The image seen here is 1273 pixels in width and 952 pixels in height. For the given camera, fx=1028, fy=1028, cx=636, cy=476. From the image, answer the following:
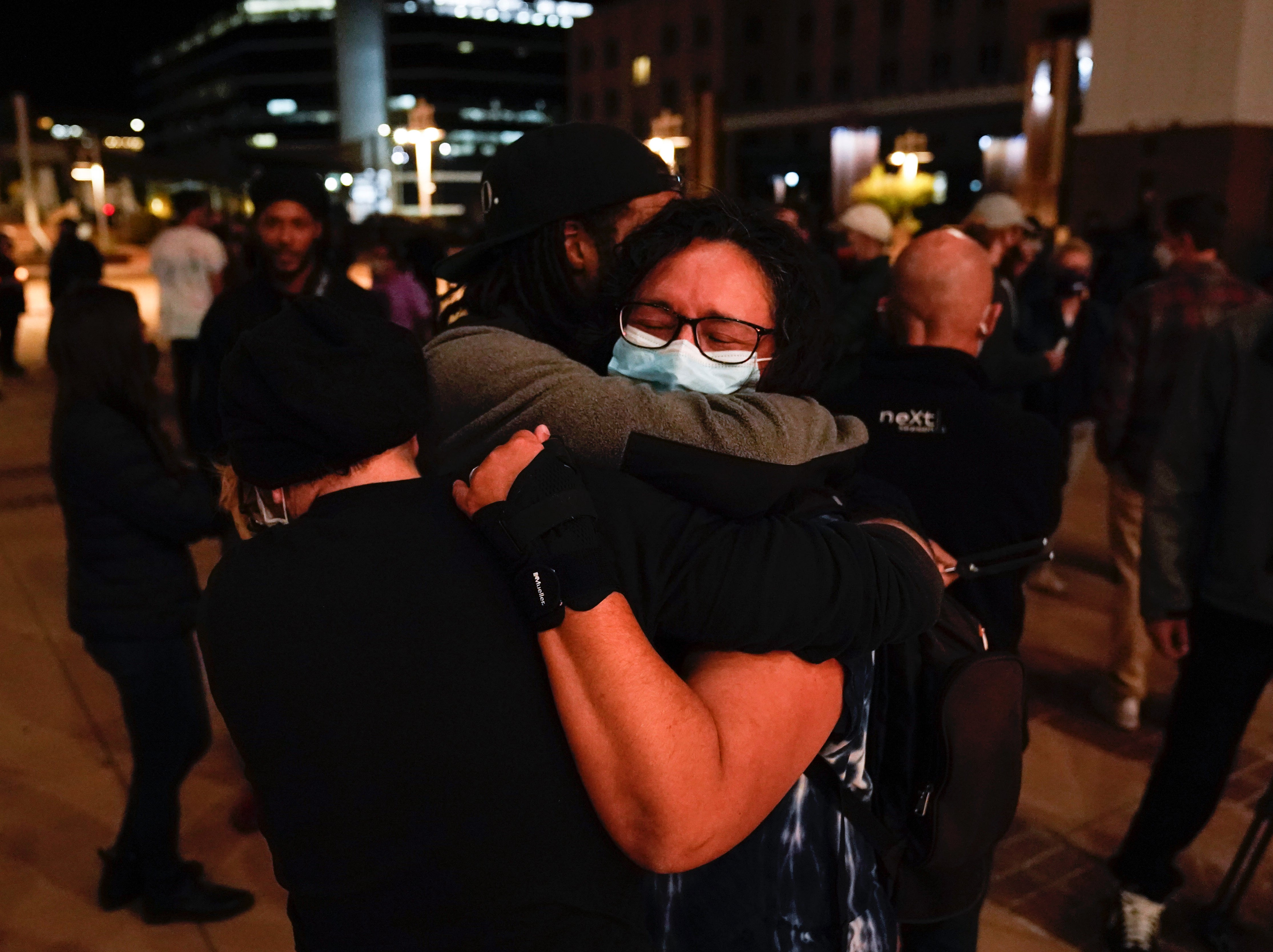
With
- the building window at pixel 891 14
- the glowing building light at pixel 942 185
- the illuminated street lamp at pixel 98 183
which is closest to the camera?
the illuminated street lamp at pixel 98 183

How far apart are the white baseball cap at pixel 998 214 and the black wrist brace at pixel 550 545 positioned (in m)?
6.31

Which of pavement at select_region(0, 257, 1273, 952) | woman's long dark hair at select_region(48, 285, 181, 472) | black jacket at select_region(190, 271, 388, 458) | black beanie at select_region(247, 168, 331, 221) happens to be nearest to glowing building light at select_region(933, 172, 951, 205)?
pavement at select_region(0, 257, 1273, 952)

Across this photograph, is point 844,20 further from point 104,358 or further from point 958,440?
point 104,358

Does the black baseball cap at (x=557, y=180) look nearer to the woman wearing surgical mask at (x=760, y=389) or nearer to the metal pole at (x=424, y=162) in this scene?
the woman wearing surgical mask at (x=760, y=389)

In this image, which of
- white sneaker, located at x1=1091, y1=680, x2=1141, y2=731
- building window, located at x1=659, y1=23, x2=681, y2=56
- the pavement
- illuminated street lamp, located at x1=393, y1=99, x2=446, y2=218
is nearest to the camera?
the pavement

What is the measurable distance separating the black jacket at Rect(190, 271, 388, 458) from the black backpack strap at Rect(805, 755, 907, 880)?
2.64 meters

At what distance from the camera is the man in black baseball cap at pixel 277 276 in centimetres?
377

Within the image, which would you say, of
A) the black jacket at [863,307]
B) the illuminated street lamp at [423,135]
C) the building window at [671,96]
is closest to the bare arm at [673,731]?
the black jacket at [863,307]

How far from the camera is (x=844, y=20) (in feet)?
165

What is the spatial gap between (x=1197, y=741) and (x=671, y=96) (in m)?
59.0

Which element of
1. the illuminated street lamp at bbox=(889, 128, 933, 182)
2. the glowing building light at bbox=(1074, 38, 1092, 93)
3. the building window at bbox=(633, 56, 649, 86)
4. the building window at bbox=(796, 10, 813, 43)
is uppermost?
the building window at bbox=(796, 10, 813, 43)

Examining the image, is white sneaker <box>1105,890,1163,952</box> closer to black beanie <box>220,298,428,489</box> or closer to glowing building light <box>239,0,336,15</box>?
black beanie <box>220,298,428,489</box>

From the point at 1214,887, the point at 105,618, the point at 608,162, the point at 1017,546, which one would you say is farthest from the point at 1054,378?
the point at 105,618

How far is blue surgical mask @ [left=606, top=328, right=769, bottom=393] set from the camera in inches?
59.1
